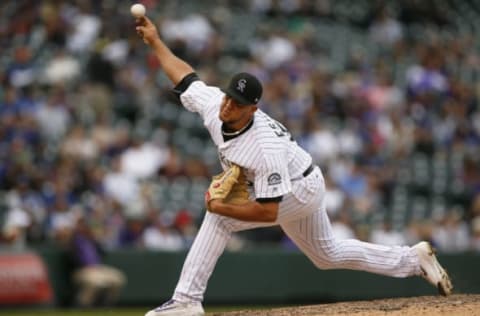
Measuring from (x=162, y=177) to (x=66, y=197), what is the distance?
1700mm

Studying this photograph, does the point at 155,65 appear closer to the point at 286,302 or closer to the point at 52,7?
the point at 52,7

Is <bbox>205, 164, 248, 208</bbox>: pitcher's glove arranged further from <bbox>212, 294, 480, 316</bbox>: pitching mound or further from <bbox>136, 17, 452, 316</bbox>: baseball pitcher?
<bbox>212, 294, 480, 316</bbox>: pitching mound

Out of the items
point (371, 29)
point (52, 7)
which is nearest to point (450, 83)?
point (371, 29)

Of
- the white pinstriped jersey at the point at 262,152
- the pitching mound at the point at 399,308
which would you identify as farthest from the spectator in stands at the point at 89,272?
the white pinstriped jersey at the point at 262,152

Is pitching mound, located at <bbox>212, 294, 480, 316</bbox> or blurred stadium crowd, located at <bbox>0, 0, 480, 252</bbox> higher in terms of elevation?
blurred stadium crowd, located at <bbox>0, 0, 480, 252</bbox>

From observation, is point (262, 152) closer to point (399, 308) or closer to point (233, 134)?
point (233, 134)

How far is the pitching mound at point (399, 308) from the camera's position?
271 inches

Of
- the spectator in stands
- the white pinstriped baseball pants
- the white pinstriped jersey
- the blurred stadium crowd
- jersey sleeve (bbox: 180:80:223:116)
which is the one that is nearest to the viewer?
the white pinstriped jersey

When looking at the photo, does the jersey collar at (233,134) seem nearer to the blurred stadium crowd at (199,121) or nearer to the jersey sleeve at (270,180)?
the jersey sleeve at (270,180)

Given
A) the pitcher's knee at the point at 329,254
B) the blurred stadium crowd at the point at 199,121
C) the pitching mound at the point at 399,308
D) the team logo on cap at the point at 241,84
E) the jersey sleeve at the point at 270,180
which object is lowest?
the pitching mound at the point at 399,308

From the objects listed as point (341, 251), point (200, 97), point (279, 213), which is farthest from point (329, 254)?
point (200, 97)

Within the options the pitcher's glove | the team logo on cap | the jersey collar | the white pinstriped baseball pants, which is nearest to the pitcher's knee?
the white pinstriped baseball pants

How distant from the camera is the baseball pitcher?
6551 mm

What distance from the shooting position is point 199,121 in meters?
15.7
